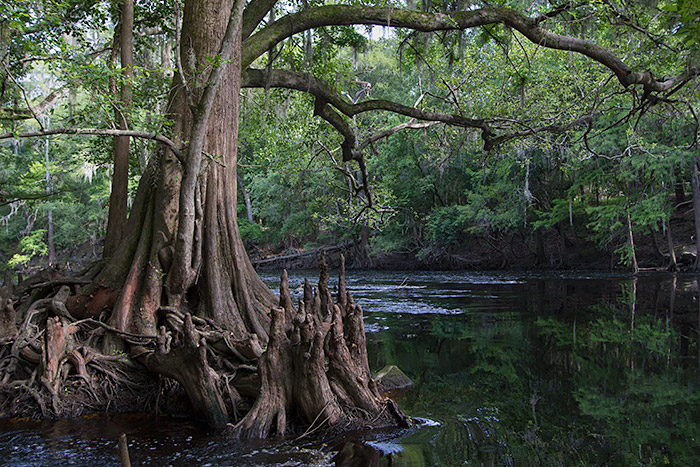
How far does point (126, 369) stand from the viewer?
596 cm

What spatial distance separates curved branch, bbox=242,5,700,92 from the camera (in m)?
8.05

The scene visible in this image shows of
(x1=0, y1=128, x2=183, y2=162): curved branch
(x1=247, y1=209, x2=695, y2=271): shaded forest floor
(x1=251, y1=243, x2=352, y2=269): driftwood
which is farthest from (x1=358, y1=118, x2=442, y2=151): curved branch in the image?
(x1=251, y1=243, x2=352, y2=269): driftwood

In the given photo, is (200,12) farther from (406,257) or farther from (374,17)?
(406,257)

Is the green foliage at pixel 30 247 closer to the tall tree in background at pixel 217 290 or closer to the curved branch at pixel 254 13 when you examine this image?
the curved branch at pixel 254 13

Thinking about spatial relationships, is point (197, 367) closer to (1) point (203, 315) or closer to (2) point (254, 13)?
(1) point (203, 315)

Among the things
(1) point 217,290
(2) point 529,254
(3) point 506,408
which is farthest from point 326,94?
(2) point 529,254

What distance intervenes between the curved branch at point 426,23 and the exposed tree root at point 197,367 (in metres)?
3.90

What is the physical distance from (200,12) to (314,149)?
7.22 m

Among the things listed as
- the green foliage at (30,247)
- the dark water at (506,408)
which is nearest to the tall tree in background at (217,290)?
the dark water at (506,408)

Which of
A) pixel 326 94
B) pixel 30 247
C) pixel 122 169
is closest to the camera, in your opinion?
pixel 122 169

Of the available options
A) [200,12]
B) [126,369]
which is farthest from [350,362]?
[200,12]

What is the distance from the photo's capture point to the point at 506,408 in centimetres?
571

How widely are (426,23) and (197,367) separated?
584 centimetres

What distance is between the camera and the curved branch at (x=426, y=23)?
26.4ft
